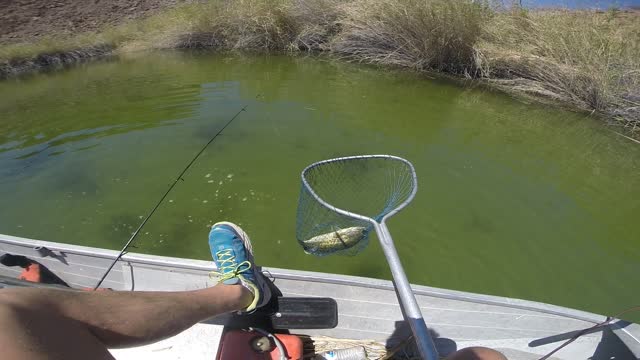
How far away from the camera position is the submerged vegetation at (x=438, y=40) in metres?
7.04

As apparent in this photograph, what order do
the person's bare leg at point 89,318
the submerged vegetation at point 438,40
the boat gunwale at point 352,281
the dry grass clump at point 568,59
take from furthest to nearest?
the submerged vegetation at point 438,40 → the dry grass clump at point 568,59 → the boat gunwale at point 352,281 → the person's bare leg at point 89,318

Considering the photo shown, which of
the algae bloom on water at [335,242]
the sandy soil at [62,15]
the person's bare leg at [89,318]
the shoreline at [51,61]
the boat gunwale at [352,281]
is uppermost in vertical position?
the person's bare leg at [89,318]

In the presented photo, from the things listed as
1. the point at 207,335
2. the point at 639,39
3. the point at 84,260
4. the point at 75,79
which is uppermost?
the point at 639,39

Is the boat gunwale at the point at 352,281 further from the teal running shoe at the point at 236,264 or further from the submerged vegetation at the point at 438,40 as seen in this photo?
the submerged vegetation at the point at 438,40

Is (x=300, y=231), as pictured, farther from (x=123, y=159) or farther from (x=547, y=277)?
(x=123, y=159)

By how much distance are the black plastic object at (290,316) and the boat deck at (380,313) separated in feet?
0.20

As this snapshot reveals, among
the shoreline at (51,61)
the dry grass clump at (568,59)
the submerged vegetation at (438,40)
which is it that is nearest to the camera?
the dry grass clump at (568,59)

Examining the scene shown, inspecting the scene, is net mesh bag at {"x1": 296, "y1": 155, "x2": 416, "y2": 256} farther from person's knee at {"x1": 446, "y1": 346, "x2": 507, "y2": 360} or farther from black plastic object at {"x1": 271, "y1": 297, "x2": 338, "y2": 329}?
person's knee at {"x1": 446, "y1": 346, "x2": 507, "y2": 360}

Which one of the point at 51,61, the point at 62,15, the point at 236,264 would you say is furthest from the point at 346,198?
the point at 62,15

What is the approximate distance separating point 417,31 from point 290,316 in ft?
27.4

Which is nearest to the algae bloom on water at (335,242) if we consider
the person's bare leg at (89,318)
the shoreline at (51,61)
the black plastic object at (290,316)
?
the black plastic object at (290,316)

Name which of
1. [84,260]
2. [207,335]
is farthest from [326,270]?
[84,260]

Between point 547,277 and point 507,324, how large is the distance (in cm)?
147

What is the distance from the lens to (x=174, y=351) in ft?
7.96
